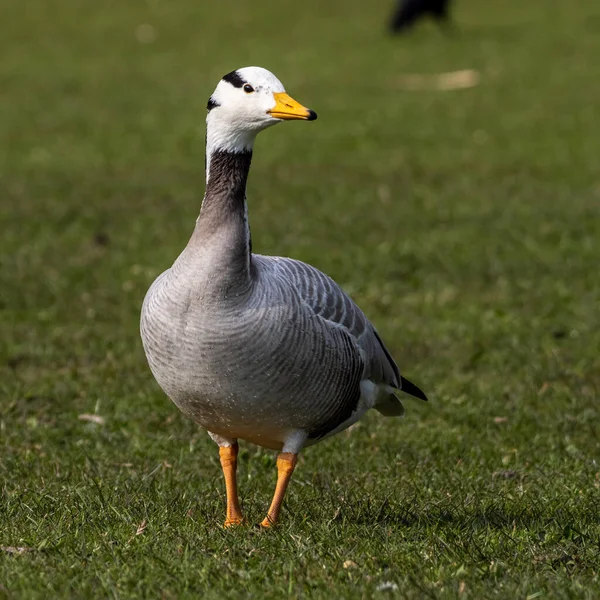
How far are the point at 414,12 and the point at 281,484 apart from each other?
27218mm

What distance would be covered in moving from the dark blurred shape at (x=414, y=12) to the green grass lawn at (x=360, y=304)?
408 centimetres

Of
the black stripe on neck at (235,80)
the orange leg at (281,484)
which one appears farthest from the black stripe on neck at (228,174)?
the orange leg at (281,484)

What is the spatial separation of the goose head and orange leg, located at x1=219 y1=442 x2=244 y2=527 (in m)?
1.51

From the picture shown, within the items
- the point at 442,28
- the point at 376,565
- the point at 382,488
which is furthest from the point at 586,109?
the point at 376,565

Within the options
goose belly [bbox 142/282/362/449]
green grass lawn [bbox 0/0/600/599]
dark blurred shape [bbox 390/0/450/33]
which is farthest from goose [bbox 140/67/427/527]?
dark blurred shape [bbox 390/0/450/33]

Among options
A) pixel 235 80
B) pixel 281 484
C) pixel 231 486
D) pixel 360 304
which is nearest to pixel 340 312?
pixel 281 484

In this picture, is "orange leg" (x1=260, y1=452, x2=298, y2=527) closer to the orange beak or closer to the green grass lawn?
the green grass lawn

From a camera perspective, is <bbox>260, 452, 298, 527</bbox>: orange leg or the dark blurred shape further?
the dark blurred shape

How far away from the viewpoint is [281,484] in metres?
5.75

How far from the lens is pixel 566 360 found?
961 cm

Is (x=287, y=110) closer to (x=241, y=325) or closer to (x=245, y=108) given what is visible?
(x=245, y=108)

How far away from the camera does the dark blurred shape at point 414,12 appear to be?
31.3 m

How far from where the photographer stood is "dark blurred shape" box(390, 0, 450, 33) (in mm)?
31288

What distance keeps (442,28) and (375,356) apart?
27361mm
